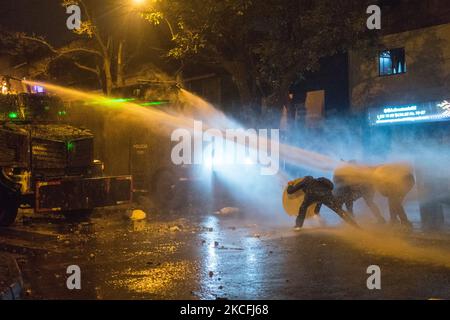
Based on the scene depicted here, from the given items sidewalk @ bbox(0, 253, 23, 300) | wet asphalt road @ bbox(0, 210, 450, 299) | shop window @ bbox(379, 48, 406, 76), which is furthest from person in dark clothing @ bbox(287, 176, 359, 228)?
shop window @ bbox(379, 48, 406, 76)

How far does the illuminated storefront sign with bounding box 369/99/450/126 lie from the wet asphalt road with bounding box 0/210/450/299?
331 inches

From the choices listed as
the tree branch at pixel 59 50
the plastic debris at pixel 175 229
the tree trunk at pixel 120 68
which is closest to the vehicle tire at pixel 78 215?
the plastic debris at pixel 175 229

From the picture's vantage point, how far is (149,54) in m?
26.6

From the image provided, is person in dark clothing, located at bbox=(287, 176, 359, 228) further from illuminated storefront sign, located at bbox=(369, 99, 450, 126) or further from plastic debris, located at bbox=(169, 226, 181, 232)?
illuminated storefront sign, located at bbox=(369, 99, 450, 126)

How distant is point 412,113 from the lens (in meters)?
19.0

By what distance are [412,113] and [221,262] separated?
506 inches

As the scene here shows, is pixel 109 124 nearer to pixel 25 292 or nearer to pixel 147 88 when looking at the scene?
pixel 147 88

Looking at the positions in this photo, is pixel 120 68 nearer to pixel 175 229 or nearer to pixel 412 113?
pixel 412 113

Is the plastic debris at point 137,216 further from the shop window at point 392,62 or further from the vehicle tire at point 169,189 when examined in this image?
the shop window at point 392,62

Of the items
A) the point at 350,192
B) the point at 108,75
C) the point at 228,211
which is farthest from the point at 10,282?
the point at 108,75

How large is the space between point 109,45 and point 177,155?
8.33 m

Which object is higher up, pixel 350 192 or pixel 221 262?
pixel 350 192

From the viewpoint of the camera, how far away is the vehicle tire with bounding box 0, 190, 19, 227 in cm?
1307

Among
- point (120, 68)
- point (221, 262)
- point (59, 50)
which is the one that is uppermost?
Answer: point (59, 50)
